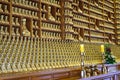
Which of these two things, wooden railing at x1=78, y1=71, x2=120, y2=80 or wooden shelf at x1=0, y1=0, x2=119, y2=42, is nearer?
wooden railing at x1=78, y1=71, x2=120, y2=80

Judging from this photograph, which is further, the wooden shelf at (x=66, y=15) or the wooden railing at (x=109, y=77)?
the wooden shelf at (x=66, y=15)

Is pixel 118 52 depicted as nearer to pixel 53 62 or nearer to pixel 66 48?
pixel 66 48

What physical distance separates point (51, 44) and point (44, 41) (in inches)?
8.9

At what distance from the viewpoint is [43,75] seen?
16.4 feet

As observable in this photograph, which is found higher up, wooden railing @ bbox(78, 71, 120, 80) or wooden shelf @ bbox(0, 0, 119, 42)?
wooden shelf @ bbox(0, 0, 119, 42)

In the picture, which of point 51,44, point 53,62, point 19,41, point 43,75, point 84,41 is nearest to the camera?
point 43,75

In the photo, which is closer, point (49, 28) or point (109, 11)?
point (49, 28)

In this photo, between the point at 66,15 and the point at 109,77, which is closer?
the point at 109,77

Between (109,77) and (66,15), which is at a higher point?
(66,15)

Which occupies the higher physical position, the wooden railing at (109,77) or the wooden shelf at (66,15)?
the wooden shelf at (66,15)

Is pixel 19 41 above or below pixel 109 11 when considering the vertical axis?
below

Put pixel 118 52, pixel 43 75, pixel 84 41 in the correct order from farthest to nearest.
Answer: pixel 118 52 < pixel 84 41 < pixel 43 75

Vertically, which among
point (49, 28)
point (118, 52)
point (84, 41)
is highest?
point (49, 28)

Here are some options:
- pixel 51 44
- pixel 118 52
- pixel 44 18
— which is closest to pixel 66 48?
pixel 51 44
